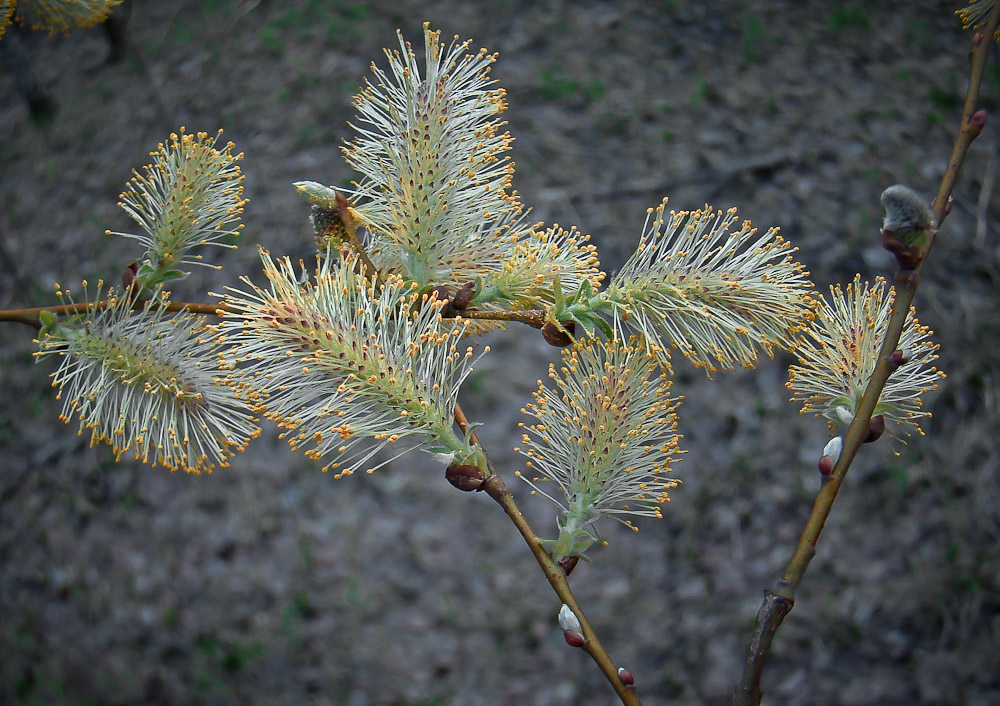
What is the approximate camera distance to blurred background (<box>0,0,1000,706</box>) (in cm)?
174

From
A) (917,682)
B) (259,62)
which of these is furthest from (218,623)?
(259,62)

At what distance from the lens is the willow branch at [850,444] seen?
44 centimetres

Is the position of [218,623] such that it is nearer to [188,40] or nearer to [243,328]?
[243,328]

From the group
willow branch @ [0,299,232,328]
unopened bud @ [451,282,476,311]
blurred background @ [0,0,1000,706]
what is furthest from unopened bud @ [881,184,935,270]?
blurred background @ [0,0,1000,706]

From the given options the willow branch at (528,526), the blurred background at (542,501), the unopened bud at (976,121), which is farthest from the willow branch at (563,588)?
the blurred background at (542,501)

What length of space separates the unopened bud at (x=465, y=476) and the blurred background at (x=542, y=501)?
1.40m

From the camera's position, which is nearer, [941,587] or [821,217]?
[941,587]

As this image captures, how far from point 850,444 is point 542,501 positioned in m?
1.44

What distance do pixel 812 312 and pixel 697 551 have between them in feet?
4.62

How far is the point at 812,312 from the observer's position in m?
0.51

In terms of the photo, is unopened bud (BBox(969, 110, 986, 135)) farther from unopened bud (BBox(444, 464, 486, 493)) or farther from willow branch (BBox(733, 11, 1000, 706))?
unopened bud (BBox(444, 464, 486, 493))

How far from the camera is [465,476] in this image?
0.46 meters

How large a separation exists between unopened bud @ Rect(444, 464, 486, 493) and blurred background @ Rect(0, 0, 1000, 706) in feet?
4.60

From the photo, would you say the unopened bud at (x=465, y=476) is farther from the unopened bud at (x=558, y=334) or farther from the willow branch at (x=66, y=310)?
the willow branch at (x=66, y=310)
